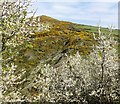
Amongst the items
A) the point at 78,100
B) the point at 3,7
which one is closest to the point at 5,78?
the point at 3,7

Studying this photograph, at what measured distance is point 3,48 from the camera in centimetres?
1054

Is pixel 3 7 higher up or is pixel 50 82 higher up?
pixel 3 7

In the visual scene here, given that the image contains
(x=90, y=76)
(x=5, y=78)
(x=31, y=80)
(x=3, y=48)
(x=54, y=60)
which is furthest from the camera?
(x=54, y=60)

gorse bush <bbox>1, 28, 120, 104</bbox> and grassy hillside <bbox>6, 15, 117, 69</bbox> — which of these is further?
grassy hillside <bbox>6, 15, 117, 69</bbox>

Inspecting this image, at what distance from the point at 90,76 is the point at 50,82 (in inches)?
155

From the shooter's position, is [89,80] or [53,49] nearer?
[89,80]

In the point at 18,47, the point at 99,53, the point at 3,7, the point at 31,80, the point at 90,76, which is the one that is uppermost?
the point at 3,7

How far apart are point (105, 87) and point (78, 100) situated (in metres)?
3.09

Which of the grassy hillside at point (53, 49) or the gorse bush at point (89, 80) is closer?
the gorse bush at point (89, 80)

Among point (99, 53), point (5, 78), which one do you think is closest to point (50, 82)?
point (99, 53)

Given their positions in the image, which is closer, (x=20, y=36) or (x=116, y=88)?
(x=20, y=36)

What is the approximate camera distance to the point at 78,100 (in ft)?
89.1

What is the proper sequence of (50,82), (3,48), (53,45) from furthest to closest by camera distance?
(53,45)
(50,82)
(3,48)

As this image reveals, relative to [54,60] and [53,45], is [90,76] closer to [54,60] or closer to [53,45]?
[54,60]
